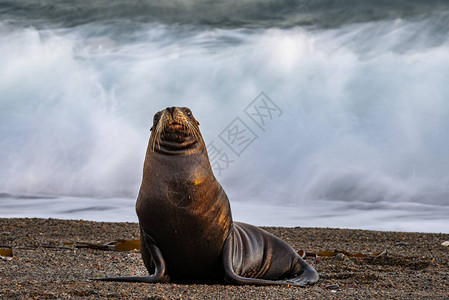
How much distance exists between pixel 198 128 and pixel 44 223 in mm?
9337

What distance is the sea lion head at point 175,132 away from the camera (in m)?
6.98

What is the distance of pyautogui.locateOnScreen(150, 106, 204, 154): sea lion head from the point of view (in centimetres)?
698

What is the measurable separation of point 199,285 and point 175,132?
1.78 m

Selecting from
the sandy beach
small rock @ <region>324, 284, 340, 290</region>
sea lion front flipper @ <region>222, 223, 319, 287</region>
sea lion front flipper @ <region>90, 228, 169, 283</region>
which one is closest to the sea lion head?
sea lion front flipper @ <region>90, 228, 169, 283</region>

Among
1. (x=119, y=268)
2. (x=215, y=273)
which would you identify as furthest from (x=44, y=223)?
(x=215, y=273)

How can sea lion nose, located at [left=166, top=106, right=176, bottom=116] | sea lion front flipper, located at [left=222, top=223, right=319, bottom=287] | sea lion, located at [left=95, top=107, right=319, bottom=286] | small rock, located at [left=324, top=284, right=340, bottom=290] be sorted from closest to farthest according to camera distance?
sea lion nose, located at [left=166, top=106, right=176, bottom=116]
sea lion, located at [left=95, top=107, right=319, bottom=286]
sea lion front flipper, located at [left=222, top=223, right=319, bottom=287]
small rock, located at [left=324, top=284, right=340, bottom=290]

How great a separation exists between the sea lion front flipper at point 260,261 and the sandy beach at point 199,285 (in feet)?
0.65

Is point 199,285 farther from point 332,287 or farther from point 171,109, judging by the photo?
point 171,109

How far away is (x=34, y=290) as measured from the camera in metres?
6.20

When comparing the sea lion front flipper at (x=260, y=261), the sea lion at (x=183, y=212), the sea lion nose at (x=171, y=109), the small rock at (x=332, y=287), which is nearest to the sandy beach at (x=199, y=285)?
the small rock at (x=332, y=287)

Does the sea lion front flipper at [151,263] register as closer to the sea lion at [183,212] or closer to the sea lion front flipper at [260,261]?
the sea lion at [183,212]

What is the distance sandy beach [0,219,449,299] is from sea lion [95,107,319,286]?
33 centimetres

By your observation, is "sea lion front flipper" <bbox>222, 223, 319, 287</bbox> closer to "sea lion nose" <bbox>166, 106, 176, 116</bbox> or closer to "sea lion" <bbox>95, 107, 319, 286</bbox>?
"sea lion" <bbox>95, 107, 319, 286</bbox>

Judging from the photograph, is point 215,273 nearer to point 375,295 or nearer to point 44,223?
point 375,295
